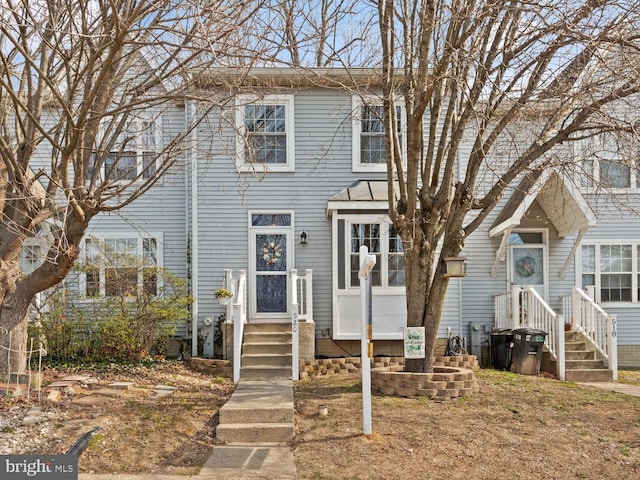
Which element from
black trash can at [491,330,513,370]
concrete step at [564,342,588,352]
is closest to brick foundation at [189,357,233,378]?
black trash can at [491,330,513,370]

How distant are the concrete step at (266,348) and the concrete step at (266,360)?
0.80ft

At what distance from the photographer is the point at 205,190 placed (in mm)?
13062

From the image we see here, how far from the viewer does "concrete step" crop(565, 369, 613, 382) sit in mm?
11453

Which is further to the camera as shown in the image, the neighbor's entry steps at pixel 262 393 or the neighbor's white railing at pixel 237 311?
the neighbor's white railing at pixel 237 311

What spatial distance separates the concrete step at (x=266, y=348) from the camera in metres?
11.2

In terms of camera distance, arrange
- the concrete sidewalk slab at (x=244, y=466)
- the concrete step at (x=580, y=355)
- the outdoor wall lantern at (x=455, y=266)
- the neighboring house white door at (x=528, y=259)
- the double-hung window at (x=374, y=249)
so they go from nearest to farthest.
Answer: the concrete sidewalk slab at (x=244, y=466) → the outdoor wall lantern at (x=455, y=266) → the concrete step at (x=580, y=355) → the double-hung window at (x=374, y=249) → the neighboring house white door at (x=528, y=259)

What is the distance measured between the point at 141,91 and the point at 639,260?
11.7 metres

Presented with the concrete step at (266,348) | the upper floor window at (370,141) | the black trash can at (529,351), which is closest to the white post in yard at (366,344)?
the concrete step at (266,348)

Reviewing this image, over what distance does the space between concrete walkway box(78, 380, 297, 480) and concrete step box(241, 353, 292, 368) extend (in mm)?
2405

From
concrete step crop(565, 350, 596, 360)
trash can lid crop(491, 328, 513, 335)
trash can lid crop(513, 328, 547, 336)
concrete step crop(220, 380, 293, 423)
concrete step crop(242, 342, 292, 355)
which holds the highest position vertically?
trash can lid crop(513, 328, 547, 336)

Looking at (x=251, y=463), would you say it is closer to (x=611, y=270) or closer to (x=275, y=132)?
(x=275, y=132)

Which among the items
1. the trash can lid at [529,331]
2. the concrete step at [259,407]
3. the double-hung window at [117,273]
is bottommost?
the concrete step at [259,407]

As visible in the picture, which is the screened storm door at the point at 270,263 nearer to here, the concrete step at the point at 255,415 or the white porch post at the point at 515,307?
the white porch post at the point at 515,307

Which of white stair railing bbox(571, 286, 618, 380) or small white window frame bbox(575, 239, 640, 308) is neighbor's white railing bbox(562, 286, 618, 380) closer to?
white stair railing bbox(571, 286, 618, 380)
